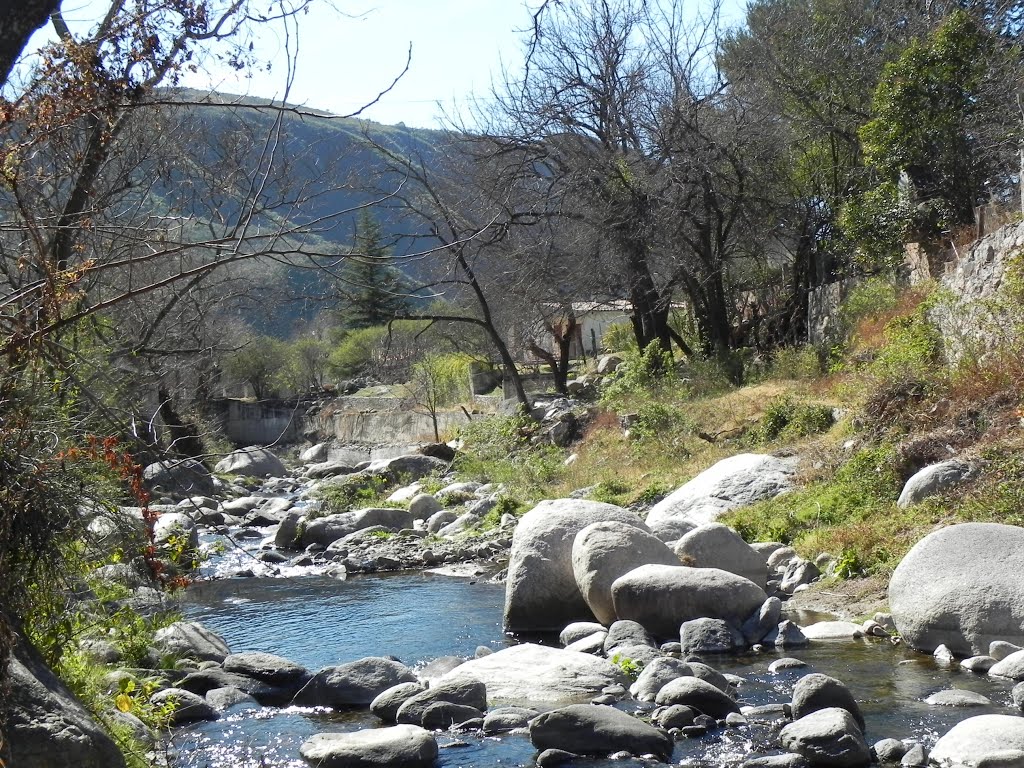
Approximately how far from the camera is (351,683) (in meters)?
8.26

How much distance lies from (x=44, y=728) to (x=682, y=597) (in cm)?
633

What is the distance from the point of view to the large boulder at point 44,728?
4281 mm

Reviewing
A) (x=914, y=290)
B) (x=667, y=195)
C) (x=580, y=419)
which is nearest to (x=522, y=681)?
(x=914, y=290)

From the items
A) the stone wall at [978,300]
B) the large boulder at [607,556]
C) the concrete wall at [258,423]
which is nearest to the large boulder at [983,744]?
the large boulder at [607,556]

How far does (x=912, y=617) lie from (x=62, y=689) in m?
6.37

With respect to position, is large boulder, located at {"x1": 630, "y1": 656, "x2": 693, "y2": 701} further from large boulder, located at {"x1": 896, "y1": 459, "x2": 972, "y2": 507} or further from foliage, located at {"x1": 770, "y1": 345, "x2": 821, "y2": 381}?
foliage, located at {"x1": 770, "y1": 345, "x2": 821, "y2": 381}

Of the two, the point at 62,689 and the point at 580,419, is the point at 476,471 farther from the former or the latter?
the point at 62,689

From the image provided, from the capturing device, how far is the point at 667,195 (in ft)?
77.8

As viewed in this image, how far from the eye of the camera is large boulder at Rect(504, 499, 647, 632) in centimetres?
1073

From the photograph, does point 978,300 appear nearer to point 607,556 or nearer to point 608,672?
point 607,556

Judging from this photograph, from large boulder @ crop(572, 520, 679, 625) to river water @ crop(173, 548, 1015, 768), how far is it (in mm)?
898

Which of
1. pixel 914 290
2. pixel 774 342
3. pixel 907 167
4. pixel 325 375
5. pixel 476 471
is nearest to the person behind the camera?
pixel 914 290

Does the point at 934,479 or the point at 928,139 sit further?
the point at 928,139

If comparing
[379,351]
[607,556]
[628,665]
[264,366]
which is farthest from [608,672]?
[379,351]
